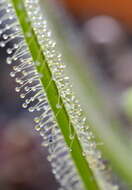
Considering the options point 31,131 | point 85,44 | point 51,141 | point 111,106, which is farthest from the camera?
point 85,44

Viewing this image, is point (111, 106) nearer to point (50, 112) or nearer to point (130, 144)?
point (130, 144)

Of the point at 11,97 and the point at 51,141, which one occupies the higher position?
the point at 11,97

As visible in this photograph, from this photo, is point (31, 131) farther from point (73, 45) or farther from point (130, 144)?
point (130, 144)

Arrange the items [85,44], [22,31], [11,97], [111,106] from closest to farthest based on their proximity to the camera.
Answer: [22,31]
[111,106]
[11,97]
[85,44]

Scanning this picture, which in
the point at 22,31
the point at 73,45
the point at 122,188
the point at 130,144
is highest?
the point at 73,45

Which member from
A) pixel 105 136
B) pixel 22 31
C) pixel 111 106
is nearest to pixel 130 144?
pixel 105 136

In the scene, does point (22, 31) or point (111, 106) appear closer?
point (22, 31)

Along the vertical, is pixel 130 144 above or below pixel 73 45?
below

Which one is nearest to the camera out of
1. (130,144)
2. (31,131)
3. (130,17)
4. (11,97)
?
(130,144)

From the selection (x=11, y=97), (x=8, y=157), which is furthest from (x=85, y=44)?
(x=8, y=157)
